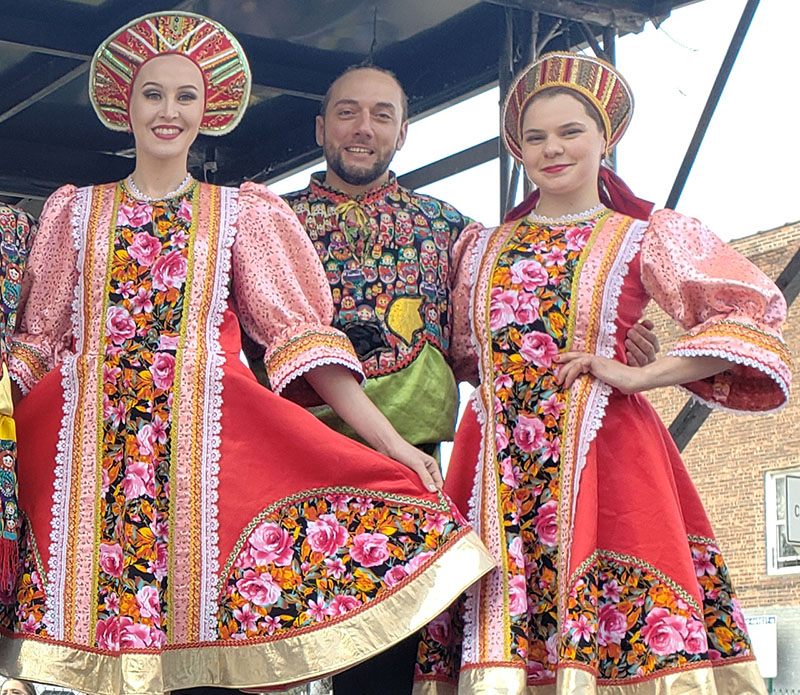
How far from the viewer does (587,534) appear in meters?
2.81

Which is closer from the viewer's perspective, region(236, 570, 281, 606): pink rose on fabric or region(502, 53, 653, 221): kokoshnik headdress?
region(236, 570, 281, 606): pink rose on fabric

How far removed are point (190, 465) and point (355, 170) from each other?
89 centimetres

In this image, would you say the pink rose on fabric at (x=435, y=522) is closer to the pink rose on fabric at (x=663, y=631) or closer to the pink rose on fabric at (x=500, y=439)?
the pink rose on fabric at (x=500, y=439)

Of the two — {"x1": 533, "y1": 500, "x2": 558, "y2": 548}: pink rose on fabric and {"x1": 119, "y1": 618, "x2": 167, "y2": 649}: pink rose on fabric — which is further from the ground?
{"x1": 533, "y1": 500, "x2": 558, "y2": 548}: pink rose on fabric

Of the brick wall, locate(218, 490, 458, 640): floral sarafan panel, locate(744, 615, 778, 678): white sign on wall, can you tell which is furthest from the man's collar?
locate(744, 615, 778, 678): white sign on wall

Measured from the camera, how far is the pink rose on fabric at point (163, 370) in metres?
2.83

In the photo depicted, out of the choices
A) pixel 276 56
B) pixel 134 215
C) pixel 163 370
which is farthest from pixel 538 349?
pixel 276 56

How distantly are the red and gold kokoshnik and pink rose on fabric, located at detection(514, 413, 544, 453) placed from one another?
61 cm

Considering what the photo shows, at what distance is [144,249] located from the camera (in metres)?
2.92

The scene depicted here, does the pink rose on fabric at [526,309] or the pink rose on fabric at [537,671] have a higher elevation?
the pink rose on fabric at [526,309]

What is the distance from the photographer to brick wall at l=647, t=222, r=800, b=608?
544 inches

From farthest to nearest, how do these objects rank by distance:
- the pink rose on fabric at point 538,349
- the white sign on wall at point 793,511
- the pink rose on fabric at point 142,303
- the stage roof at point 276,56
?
the white sign on wall at point 793,511, the stage roof at point 276,56, the pink rose on fabric at point 538,349, the pink rose on fabric at point 142,303

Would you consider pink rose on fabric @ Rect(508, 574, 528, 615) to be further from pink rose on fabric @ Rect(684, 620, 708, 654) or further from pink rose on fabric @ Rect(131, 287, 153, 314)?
pink rose on fabric @ Rect(131, 287, 153, 314)

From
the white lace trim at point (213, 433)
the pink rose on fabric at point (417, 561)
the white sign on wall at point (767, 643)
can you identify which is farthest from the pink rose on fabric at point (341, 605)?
the white sign on wall at point (767, 643)
